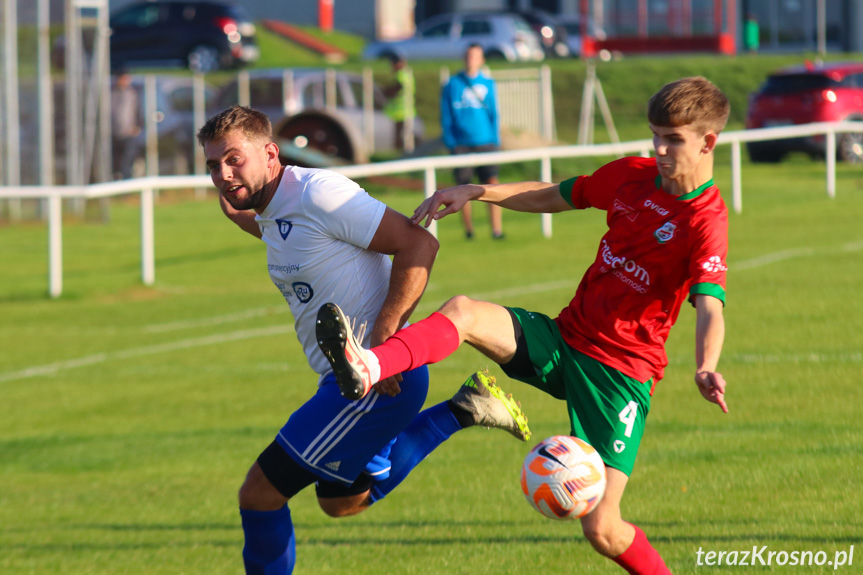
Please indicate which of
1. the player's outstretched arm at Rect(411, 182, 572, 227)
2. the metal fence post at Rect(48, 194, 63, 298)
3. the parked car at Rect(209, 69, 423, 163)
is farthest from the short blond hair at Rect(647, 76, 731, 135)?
the parked car at Rect(209, 69, 423, 163)

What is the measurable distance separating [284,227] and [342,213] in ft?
0.79

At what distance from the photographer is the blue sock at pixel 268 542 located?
5.21 m

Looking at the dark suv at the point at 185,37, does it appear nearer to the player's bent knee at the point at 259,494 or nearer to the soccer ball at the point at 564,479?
the player's bent knee at the point at 259,494

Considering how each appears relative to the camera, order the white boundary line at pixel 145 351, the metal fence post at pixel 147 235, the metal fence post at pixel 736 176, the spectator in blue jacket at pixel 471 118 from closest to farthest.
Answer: the white boundary line at pixel 145 351 < the metal fence post at pixel 147 235 < the spectator in blue jacket at pixel 471 118 < the metal fence post at pixel 736 176

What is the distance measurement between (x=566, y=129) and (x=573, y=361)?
29854mm

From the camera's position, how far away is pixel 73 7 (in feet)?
71.2

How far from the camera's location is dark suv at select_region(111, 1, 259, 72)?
40.2m

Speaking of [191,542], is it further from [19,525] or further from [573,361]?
[573,361]

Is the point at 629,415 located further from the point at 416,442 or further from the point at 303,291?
the point at 303,291

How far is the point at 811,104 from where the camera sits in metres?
25.1

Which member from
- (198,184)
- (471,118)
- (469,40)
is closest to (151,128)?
(471,118)

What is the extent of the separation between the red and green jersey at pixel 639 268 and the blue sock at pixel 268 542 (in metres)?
1.38

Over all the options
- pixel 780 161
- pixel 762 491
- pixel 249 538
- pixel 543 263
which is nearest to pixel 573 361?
pixel 249 538

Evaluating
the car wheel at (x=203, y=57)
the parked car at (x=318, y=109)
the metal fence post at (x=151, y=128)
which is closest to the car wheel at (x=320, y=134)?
the parked car at (x=318, y=109)
